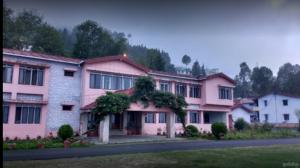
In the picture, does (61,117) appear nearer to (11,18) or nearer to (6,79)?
(6,79)

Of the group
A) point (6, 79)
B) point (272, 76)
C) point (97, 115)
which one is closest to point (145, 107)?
point (97, 115)

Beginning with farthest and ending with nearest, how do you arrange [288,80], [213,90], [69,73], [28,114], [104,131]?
[288,80] < [213,90] < [69,73] < [28,114] < [104,131]

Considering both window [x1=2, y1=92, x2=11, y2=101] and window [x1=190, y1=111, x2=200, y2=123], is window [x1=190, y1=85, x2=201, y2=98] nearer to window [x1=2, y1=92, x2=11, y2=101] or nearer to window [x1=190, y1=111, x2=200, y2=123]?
window [x1=190, y1=111, x2=200, y2=123]

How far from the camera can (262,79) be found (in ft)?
268

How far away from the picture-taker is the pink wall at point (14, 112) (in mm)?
21234

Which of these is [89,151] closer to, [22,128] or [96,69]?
[22,128]

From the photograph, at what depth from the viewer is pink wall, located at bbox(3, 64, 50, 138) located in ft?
69.7

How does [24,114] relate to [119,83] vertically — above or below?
below

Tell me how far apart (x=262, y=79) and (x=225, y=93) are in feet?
168

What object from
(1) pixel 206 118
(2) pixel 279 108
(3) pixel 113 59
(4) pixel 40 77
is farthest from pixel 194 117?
(2) pixel 279 108

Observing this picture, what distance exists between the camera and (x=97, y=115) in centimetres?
2175

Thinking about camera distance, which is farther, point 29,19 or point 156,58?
point 156,58

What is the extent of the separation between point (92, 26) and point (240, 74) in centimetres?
6680

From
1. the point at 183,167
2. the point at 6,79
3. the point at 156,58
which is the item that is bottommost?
the point at 183,167
